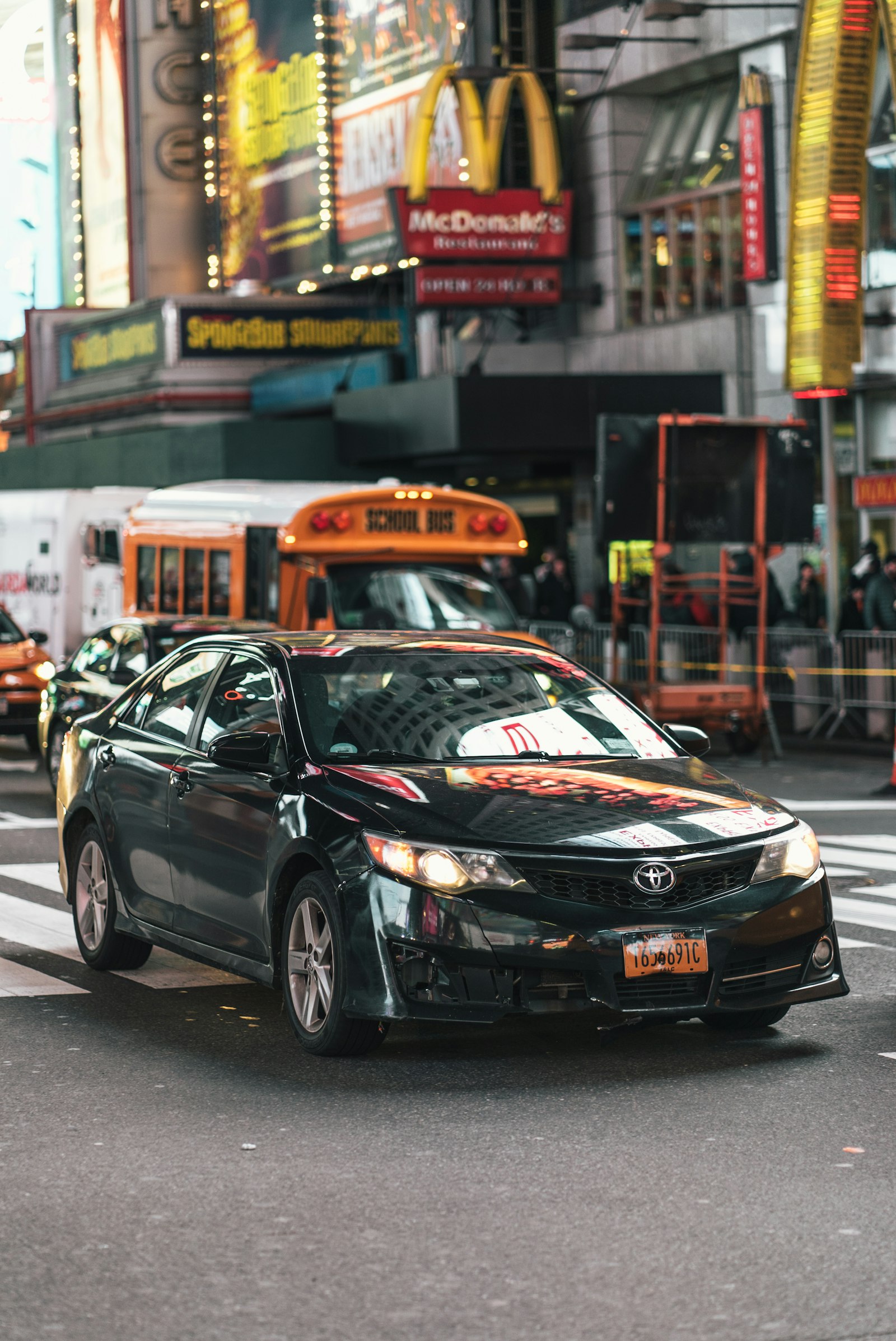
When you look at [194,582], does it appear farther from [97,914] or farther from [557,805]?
[557,805]

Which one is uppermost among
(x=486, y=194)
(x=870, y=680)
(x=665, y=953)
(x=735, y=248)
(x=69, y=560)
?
(x=486, y=194)

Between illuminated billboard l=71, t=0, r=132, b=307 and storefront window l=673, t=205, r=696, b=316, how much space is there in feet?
68.1

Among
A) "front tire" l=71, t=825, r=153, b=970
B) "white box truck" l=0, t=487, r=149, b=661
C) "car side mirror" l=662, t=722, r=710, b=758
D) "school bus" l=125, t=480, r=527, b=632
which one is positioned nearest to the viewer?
"car side mirror" l=662, t=722, r=710, b=758

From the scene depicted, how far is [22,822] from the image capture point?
15672 millimetres

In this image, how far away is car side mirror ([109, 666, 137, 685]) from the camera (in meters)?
15.6

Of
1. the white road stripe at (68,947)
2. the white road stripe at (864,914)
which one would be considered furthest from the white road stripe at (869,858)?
the white road stripe at (68,947)

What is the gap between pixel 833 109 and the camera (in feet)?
71.2

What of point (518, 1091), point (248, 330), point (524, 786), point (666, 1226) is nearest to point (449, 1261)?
point (666, 1226)

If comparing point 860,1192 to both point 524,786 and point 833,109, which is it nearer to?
point 524,786

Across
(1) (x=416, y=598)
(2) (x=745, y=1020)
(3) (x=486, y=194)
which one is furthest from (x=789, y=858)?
(3) (x=486, y=194)

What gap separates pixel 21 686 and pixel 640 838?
13908 mm

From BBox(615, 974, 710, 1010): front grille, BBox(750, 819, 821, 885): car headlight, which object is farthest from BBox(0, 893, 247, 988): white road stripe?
BBox(750, 819, 821, 885): car headlight

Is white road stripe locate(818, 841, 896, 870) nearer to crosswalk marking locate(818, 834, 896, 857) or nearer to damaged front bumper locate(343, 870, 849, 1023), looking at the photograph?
crosswalk marking locate(818, 834, 896, 857)

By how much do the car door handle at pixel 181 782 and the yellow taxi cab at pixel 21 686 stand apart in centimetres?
1167
